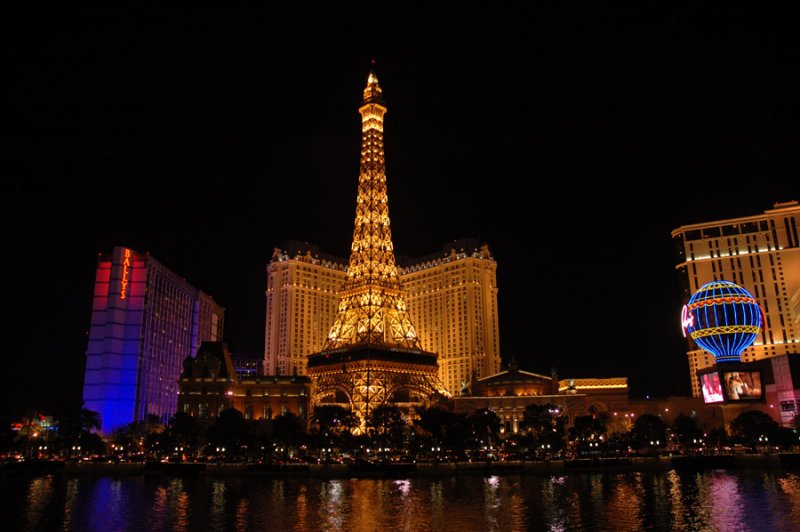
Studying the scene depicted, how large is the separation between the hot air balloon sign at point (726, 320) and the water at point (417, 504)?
36009mm

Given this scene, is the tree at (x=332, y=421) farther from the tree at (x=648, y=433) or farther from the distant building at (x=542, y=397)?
the tree at (x=648, y=433)

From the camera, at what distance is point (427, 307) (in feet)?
487

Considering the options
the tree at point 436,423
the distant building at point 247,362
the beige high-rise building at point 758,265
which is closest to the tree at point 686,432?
the tree at point 436,423

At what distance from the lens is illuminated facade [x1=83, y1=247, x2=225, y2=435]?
107062 mm

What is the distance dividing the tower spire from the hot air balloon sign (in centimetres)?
4401

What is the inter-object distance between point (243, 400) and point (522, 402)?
4422cm

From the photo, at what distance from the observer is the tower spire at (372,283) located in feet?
340

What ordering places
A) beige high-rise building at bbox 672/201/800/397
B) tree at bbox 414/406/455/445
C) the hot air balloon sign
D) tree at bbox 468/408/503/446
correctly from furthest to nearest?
beige high-rise building at bbox 672/201/800/397
the hot air balloon sign
tree at bbox 468/408/503/446
tree at bbox 414/406/455/445

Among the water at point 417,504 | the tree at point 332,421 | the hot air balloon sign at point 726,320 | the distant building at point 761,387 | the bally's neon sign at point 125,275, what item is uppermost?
the bally's neon sign at point 125,275

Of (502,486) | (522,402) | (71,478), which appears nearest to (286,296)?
(522,402)

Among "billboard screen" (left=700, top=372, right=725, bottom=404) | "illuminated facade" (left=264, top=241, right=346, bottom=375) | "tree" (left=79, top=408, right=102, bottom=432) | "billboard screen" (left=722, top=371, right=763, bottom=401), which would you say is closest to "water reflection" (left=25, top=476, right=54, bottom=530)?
"tree" (left=79, top=408, right=102, bottom=432)

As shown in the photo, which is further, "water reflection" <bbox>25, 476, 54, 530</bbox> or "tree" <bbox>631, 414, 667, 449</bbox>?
"tree" <bbox>631, 414, 667, 449</bbox>

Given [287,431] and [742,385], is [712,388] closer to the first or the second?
[742,385]

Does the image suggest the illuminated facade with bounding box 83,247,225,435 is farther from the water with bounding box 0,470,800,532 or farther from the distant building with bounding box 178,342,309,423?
the water with bounding box 0,470,800,532
